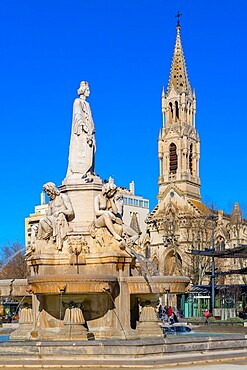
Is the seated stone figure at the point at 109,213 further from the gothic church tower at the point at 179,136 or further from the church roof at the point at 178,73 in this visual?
the church roof at the point at 178,73

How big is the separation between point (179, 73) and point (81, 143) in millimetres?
98392

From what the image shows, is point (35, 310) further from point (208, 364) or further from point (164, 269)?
point (164, 269)

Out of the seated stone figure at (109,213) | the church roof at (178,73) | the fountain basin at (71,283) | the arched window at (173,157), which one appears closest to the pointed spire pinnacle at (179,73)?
the church roof at (178,73)

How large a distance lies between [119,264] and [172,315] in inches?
835

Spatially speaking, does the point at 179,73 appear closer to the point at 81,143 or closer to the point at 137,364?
the point at 81,143

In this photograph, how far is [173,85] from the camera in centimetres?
11906

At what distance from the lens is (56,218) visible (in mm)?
21141

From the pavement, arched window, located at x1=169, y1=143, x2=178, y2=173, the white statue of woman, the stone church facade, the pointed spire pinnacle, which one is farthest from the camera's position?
the pointed spire pinnacle

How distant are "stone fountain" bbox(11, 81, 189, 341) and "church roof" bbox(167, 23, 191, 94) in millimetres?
98015

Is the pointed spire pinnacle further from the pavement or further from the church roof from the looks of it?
the pavement

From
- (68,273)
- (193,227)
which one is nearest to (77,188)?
(68,273)

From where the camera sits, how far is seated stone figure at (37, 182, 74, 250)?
20.9 metres

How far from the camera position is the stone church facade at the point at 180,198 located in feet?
295

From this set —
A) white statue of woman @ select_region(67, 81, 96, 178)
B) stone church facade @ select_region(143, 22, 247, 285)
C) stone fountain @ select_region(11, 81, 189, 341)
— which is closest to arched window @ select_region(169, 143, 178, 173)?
stone church facade @ select_region(143, 22, 247, 285)
